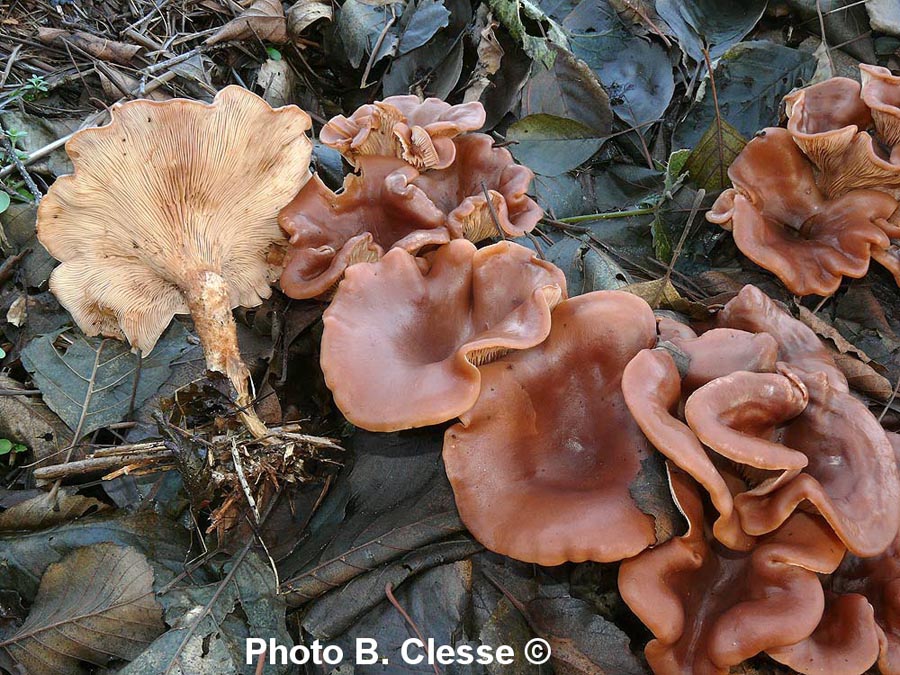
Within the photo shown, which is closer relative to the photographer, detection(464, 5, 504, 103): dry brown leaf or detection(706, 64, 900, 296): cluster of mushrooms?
detection(706, 64, 900, 296): cluster of mushrooms

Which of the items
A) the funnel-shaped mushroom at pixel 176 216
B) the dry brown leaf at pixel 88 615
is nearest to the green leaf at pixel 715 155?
the funnel-shaped mushroom at pixel 176 216

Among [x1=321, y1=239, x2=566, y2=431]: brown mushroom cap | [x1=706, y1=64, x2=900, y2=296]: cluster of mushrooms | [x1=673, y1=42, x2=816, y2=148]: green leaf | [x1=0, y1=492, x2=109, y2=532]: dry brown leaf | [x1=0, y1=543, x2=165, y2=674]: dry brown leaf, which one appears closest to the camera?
[x1=321, y1=239, x2=566, y2=431]: brown mushroom cap

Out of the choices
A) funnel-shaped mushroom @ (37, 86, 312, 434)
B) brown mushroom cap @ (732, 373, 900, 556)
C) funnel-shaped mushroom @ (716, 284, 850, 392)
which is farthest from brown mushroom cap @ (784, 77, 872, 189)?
funnel-shaped mushroom @ (37, 86, 312, 434)

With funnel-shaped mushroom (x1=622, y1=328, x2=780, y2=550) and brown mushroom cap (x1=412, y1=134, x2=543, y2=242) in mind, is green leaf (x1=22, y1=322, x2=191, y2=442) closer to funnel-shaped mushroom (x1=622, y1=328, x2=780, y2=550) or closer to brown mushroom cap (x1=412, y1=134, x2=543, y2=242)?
brown mushroom cap (x1=412, y1=134, x2=543, y2=242)

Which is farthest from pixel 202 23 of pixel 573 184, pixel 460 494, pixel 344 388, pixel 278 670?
pixel 278 670

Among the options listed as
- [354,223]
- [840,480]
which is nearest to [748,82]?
[354,223]

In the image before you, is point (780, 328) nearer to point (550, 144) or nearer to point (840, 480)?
point (840, 480)

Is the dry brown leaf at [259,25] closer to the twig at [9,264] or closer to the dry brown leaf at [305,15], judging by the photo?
the dry brown leaf at [305,15]
